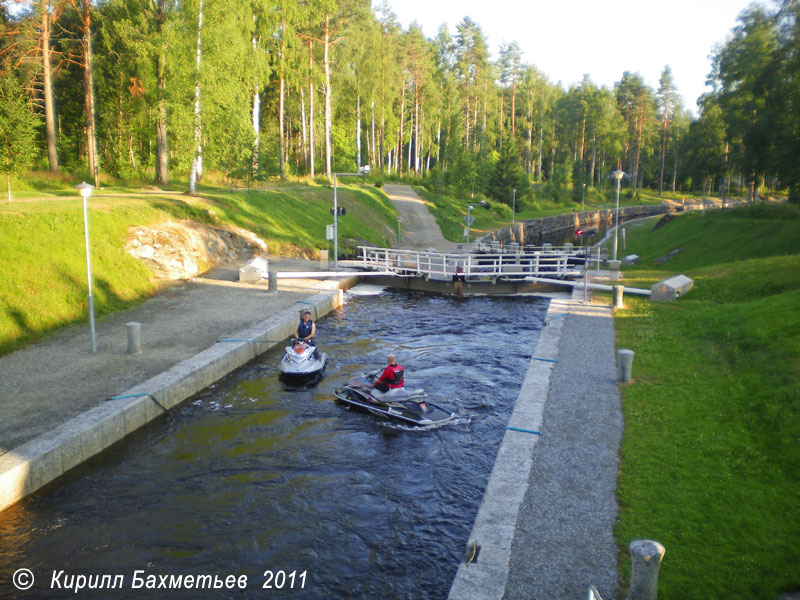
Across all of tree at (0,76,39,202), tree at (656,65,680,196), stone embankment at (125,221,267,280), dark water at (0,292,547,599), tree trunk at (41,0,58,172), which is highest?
tree at (656,65,680,196)

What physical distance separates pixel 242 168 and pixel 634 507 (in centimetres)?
3783

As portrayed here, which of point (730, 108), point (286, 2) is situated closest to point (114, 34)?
point (286, 2)

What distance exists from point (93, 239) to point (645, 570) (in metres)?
22.9

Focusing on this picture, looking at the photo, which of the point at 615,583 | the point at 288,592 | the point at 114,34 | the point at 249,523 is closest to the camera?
the point at 615,583

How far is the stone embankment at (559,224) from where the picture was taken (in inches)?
2270

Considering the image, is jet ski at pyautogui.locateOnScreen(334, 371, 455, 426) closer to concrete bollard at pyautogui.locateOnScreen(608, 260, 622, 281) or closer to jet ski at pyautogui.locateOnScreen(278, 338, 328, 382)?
jet ski at pyautogui.locateOnScreen(278, 338, 328, 382)

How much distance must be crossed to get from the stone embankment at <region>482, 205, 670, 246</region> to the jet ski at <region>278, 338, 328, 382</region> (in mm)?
34253

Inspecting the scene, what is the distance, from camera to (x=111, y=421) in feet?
40.4

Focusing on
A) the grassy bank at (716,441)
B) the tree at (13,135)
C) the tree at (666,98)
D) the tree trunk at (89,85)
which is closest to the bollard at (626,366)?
the grassy bank at (716,441)

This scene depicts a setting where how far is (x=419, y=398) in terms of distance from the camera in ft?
46.3

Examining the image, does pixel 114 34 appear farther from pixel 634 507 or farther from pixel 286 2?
pixel 634 507

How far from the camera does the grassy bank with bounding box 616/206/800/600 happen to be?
767 centimetres

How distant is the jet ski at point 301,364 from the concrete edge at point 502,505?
19.0 ft

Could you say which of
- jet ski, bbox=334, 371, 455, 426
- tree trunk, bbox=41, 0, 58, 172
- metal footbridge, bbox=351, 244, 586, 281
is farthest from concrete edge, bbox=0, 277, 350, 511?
tree trunk, bbox=41, 0, 58, 172
